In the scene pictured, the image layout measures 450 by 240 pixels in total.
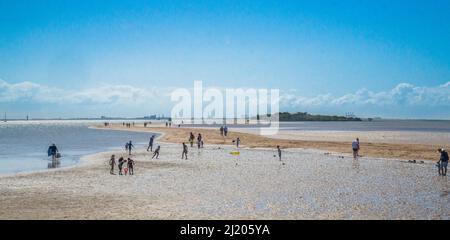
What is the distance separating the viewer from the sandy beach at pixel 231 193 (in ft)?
46.0

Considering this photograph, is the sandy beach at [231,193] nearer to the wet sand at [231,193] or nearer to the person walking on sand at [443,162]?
the wet sand at [231,193]

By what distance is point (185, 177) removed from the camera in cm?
2308

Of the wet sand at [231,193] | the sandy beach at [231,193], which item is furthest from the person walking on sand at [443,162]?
the wet sand at [231,193]

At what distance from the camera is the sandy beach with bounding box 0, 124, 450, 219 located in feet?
46.0

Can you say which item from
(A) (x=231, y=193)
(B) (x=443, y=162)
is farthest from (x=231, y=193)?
(B) (x=443, y=162)

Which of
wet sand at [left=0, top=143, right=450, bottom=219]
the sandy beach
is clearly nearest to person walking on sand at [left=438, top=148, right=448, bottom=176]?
the sandy beach

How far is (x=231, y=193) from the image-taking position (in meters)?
17.9

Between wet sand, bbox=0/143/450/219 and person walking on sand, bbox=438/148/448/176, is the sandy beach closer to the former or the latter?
wet sand, bbox=0/143/450/219

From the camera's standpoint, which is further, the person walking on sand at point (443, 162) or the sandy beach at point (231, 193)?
the person walking on sand at point (443, 162)

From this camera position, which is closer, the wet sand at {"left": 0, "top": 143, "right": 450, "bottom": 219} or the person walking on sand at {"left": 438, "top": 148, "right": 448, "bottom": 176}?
the wet sand at {"left": 0, "top": 143, "right": 450, "bottom": 219}

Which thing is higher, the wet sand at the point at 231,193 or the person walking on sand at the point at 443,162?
the person walking on sand at the point at 443,162

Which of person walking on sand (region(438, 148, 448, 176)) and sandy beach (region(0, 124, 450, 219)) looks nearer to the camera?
sandy beach (region(0, 124, 450, 219))

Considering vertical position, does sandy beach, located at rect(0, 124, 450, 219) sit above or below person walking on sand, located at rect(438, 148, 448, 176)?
below
